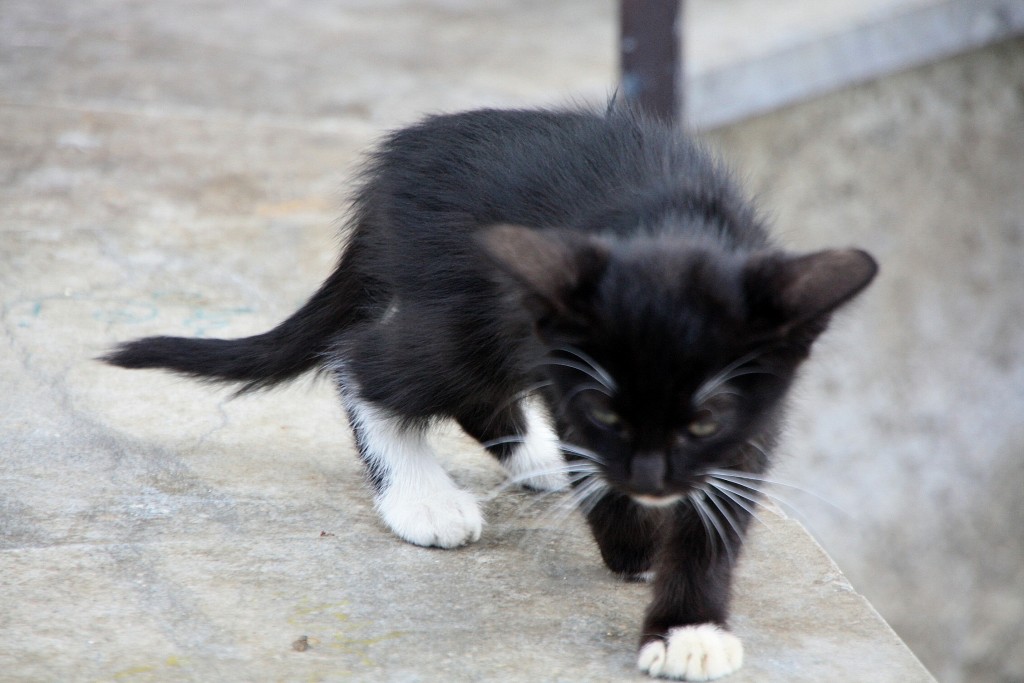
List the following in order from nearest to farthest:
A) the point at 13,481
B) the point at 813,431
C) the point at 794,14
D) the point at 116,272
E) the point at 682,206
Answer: the point at 682,206
the point at 13,481
the point at 116,272
the point at 813,431
the point at 794,14

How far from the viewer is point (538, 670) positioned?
6.37ft

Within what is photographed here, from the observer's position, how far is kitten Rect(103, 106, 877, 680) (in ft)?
5.83

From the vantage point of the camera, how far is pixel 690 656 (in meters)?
1.95

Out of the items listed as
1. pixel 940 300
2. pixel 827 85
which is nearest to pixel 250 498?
pixel 827 85

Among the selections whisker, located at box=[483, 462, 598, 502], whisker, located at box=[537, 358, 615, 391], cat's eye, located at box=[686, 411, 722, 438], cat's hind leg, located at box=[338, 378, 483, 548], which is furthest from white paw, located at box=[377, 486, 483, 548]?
cat's eye, located at box=[686, 411, 722, 438]

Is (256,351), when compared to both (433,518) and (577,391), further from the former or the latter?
(577,391)

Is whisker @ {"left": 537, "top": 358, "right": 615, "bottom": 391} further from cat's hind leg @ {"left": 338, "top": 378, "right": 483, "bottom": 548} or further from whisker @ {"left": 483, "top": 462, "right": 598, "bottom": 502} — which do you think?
cat's hind leg @ {"left": 338, "top": 378, "right": 483, "bottom": 548}

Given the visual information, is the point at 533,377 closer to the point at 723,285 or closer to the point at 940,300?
the point at 723,285

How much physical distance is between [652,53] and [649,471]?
3.23 m

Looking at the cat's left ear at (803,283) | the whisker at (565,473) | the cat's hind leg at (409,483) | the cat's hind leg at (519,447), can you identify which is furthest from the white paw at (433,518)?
the cat's left ear at (803,283)

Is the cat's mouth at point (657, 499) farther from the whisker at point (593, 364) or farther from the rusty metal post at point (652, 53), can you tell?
the rusty metal post at point (652, 53)

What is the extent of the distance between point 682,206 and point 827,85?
12.3 feet

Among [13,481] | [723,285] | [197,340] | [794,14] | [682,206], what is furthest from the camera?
[794,14]

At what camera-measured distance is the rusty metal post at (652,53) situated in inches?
185
